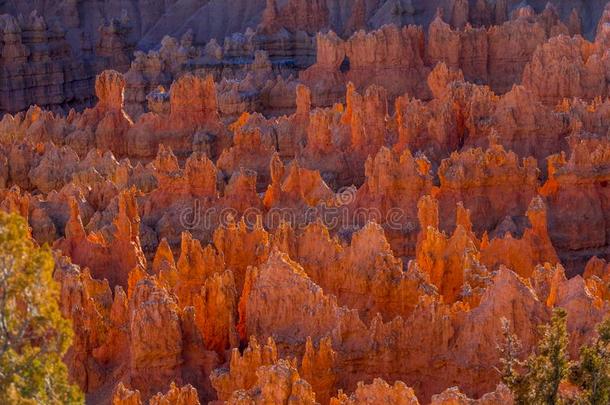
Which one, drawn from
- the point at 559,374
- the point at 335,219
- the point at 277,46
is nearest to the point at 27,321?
the point at 559,374

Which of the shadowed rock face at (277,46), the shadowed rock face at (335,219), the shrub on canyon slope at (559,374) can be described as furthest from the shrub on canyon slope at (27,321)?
the shadowed rock face at (277,46)

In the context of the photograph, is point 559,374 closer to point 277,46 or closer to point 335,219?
point 335,219

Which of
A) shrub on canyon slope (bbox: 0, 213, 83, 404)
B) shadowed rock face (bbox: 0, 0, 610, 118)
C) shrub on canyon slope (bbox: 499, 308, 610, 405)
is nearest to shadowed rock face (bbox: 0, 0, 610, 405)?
shadowed rock face (bbox: 0, 0, 610, 118)

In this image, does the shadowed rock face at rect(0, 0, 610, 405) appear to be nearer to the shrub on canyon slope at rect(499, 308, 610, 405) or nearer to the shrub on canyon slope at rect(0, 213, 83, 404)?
the shrub on canyon slope at rect(499, 308, 610, 405)

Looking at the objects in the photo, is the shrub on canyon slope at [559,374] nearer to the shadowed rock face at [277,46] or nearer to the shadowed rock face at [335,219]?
the shadowed rock face at [335,219]

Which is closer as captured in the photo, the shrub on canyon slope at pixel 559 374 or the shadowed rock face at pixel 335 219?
the shrub on canyon slope at pixel 559 374

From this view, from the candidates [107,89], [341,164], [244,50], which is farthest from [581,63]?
[244,50]

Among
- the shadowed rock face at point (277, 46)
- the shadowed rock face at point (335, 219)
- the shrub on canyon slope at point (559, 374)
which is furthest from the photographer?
the shadowed rock face at point (277, 46)

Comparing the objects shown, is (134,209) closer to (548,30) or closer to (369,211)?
(369,211)
